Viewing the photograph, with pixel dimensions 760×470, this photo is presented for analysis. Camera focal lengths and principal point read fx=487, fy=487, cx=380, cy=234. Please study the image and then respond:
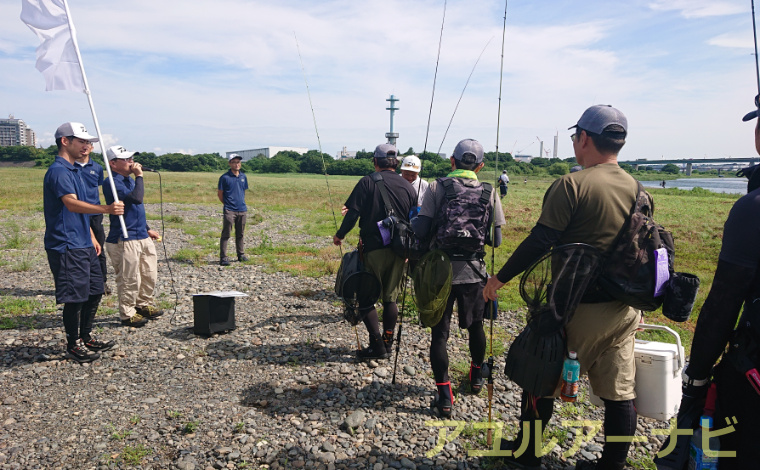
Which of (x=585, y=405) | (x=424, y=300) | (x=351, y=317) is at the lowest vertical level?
(x=585, y=405)

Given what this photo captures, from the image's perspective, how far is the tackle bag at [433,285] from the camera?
13.8ft

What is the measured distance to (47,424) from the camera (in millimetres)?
4211

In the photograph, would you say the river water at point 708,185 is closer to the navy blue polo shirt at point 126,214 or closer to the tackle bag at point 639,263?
the tackle bag at point 639,263

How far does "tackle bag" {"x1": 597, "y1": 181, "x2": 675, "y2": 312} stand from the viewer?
281cm

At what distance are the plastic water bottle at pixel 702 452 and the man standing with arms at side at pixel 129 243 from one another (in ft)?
21.2

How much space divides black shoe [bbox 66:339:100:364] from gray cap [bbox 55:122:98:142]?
7.65ft

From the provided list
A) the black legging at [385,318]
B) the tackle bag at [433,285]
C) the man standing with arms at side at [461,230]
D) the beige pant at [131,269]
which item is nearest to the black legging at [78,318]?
the beige pant at [131,269]

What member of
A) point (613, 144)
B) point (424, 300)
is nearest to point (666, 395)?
point (613, 144)

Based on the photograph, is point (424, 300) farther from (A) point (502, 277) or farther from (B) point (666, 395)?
(B) point (666, 395)

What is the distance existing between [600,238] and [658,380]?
1.03m

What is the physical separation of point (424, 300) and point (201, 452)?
2.19 metres

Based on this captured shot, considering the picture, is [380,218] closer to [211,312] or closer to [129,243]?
[211,312]

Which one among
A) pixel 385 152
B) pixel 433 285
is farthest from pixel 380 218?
pixel 433 285

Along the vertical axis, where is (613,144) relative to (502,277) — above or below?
above
